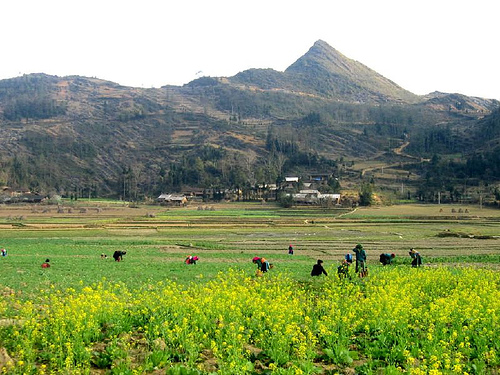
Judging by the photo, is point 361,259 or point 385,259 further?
point 385,259

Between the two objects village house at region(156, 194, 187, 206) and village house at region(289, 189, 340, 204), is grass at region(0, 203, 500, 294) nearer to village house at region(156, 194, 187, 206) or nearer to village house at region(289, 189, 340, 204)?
village house at region(289, 189, 340, 204)

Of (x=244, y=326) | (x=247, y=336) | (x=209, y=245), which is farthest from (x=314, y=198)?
(x=247, y=336)

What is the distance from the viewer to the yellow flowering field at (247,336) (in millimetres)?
12273

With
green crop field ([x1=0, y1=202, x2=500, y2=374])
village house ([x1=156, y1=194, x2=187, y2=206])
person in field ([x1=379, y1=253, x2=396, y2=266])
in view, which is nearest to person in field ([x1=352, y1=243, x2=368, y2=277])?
green crop field ([x1=0, y1=202, x2=500, y2=374])

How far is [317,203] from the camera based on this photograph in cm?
12850

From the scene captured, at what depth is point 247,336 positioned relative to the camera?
45.4 ft

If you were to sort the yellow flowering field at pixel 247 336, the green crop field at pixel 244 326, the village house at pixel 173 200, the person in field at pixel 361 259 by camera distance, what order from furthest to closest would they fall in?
the village house at pixel 173 200
the person in field at pixel 361 259
the green crop field at pixel 244 326
the yellow flowering field at pixel 247 336

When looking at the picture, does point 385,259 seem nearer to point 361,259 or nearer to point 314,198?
point 361,259

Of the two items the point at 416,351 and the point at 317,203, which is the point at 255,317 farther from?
the point at 317,203

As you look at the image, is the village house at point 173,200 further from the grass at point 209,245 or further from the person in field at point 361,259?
the person in field at point 361,259

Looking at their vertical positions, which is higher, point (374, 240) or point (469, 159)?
point (469, 159)

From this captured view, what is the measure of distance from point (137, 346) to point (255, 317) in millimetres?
3927

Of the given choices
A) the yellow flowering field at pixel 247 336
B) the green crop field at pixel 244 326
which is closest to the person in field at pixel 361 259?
the green crop field at pixel 244 326

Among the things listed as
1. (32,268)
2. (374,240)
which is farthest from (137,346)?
(374,240)
